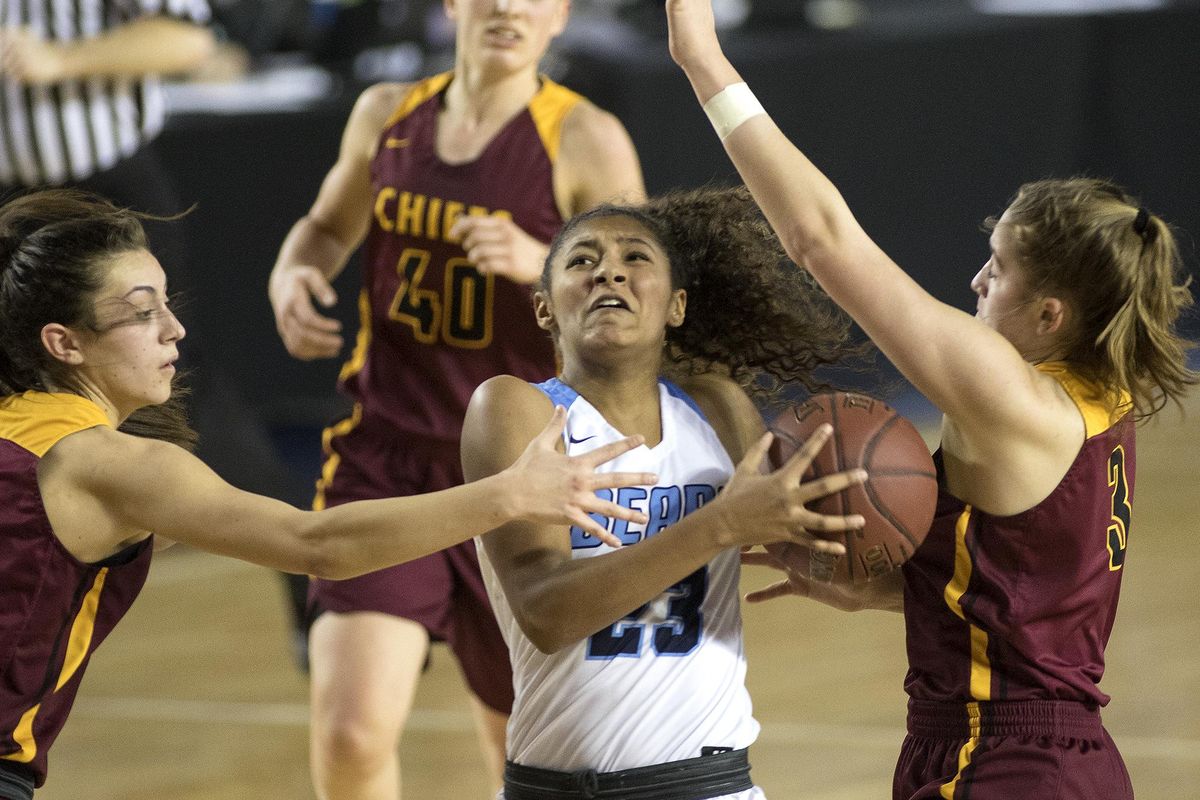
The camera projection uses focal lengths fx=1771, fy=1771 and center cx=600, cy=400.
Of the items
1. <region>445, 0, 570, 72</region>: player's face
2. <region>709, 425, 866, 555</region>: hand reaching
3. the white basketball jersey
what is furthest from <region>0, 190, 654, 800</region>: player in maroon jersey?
<region>445, 0, 570, 72</region>: player's face

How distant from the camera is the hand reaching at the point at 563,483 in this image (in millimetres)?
2312

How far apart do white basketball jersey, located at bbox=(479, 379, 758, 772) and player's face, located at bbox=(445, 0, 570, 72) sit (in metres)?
1.34

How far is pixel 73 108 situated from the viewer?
5688 mm

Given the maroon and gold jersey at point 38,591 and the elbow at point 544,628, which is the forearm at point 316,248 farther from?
the elbow at point 544,628

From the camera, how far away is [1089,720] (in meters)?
2.60

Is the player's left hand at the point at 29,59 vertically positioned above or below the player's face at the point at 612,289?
above

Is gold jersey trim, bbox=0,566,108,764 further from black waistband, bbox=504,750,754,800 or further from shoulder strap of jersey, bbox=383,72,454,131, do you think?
shoulder strap of jersey, bbox=383,72,454,131

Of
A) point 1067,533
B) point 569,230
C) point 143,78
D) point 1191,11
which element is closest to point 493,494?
point 569,230

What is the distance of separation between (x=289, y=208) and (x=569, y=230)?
20.4 ft

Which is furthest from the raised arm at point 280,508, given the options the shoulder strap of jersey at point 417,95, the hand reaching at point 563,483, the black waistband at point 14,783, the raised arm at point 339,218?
the shoulder strap of jersey at point 417,95

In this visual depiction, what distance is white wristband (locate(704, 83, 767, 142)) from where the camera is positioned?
8.18 ft

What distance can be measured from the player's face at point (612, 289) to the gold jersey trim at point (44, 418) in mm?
713

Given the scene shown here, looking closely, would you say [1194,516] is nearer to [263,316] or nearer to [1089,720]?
[263,316]

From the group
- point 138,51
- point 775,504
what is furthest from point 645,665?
point 138,51
